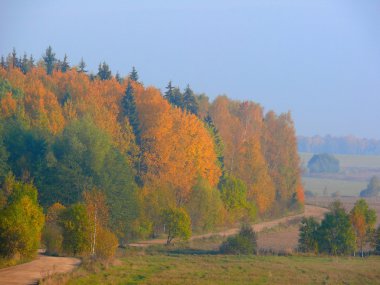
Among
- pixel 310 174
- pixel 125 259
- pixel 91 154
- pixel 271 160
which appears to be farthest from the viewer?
pixel 310 174

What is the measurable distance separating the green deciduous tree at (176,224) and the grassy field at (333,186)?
81273mm

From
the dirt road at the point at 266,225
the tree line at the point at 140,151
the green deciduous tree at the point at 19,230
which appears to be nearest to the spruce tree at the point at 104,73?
the tree line at the point at 140,151

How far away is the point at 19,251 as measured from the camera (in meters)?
38.0

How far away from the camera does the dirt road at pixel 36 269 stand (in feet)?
108

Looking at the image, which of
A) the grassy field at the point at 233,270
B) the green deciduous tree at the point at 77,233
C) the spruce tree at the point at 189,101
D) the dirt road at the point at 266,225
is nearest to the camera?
the grassy field at the point at 233,270

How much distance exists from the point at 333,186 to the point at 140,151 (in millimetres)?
90894

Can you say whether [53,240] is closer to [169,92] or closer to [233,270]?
[233,270]

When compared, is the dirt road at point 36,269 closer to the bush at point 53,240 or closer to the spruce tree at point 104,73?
the bush at point 53,240

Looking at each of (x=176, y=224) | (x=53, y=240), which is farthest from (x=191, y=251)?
(x=53, y=240)

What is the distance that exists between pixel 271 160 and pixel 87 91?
3246 cm

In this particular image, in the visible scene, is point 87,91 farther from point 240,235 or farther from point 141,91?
point 240,235

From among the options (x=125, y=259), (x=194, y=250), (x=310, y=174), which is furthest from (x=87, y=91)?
(x=310, y=174)

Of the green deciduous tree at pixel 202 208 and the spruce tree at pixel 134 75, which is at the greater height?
the spruce tree at pixel 134 75

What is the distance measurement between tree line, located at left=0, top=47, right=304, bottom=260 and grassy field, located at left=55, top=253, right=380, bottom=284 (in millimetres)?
5890
